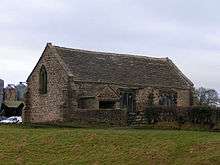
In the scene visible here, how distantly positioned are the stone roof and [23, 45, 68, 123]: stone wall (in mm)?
1252

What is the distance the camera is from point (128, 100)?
59.5 metres

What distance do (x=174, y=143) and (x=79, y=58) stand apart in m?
34.6

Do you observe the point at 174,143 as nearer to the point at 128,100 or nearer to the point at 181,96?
the point at 128,100

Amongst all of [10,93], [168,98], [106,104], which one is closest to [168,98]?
[168,98]

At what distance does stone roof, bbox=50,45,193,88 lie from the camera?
5775 cm

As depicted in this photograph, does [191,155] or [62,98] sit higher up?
[62,98]

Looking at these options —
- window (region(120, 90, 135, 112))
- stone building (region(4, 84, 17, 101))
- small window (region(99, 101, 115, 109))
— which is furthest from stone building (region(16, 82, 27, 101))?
small window (region(99, 101, 115, 109))

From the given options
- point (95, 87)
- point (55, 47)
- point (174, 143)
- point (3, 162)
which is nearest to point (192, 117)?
point (174, 143)

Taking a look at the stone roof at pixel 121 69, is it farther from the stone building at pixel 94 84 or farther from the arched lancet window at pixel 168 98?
the arched lancet window at pixel 168 98

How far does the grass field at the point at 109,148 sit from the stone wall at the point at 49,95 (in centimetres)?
2593

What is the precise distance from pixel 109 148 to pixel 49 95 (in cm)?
3350

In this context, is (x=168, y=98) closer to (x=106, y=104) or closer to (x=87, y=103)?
(x=106, y=104)

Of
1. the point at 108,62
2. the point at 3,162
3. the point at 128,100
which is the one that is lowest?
the point at 3,162

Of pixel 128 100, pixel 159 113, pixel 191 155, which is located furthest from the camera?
pixel 128 100
